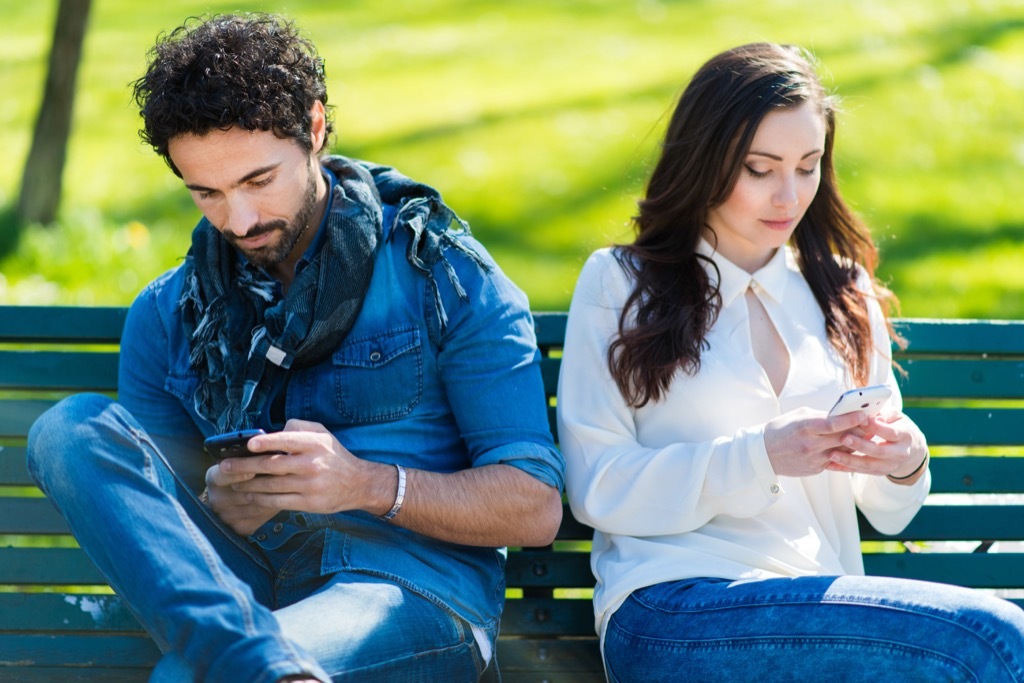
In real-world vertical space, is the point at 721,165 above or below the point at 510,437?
above

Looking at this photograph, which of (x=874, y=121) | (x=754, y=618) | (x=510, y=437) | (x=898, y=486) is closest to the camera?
(x=754, y=618)

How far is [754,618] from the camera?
8.79 feet

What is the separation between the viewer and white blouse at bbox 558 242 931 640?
2918mm

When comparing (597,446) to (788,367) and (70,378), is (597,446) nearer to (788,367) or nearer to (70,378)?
(788,367)

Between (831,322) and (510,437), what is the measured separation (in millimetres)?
970

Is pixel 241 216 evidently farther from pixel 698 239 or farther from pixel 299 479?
pixel 698 239

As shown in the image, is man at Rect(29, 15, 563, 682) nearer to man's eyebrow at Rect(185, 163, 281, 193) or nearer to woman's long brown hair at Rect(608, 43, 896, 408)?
man's eyebrow at Rect(185, 163, 281, 193)

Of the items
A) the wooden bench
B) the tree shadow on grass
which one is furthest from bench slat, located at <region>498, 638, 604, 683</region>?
the tree shadow on grass

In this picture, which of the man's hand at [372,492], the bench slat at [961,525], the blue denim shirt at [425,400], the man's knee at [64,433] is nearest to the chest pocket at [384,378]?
the blue denim shirt at [425,400]

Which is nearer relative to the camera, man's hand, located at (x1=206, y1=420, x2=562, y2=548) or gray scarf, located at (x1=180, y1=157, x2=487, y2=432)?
man's hand, located at (x1=206, y1=420, x2=562, y2=548)

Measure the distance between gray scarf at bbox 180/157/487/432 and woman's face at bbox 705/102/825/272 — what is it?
0.71m

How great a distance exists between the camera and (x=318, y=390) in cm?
301

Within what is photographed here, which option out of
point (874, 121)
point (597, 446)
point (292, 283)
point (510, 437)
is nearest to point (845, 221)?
point (597, 446)

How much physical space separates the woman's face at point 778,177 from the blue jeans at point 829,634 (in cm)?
93
